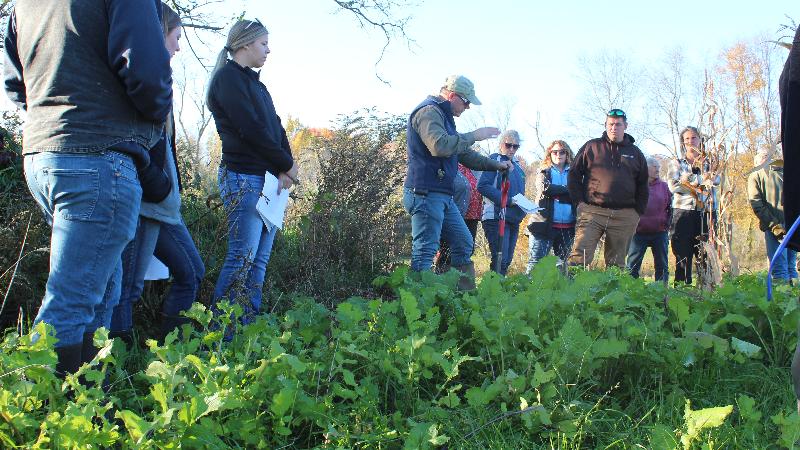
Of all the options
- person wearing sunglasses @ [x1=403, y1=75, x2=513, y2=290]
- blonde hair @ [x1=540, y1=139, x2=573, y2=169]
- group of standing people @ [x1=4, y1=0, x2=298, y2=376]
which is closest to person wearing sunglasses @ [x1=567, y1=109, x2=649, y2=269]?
blonde hair @ [x1=540, y1=139, x2=573, y2=169]

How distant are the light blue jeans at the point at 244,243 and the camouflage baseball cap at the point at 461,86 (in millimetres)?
2257

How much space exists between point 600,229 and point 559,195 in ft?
2.95

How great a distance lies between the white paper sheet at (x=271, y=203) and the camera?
386 cm

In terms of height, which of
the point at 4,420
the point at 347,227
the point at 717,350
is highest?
the point at 347,227

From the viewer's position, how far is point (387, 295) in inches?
219

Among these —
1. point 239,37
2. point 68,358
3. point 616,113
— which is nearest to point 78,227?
point 68,358

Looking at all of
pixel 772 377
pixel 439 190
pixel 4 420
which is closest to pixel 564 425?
pixel 772 377

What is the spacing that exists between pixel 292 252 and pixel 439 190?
1.43 metres

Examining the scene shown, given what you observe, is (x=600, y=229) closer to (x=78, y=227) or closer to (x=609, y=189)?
(x=609, y=189)

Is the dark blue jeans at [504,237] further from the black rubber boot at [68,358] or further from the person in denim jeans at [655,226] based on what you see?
the black rubber boot at [68,358]

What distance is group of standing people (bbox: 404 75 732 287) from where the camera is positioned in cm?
534

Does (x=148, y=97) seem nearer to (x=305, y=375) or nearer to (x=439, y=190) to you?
(x=305, y=375)

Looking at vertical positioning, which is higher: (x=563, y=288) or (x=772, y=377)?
(x=563, y=288)

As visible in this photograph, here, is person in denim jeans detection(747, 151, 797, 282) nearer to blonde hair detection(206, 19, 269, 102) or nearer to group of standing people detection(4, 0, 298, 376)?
blonde hair detection(206, 19, 269, 102)
